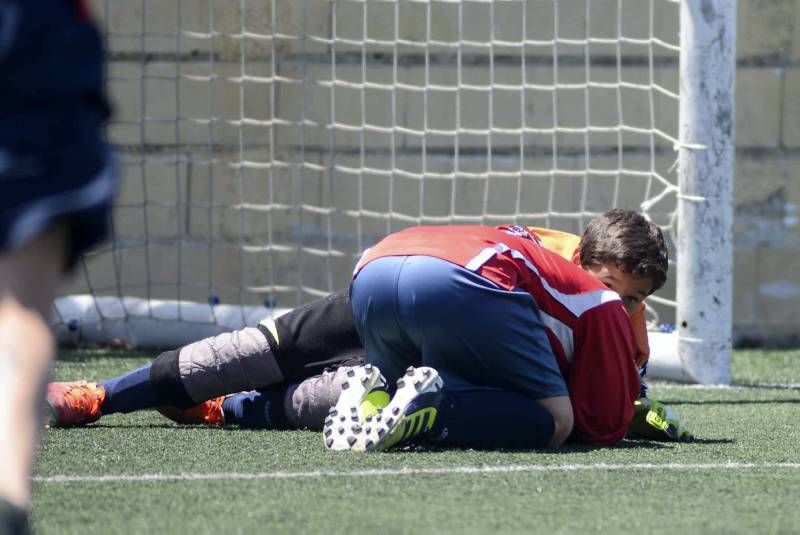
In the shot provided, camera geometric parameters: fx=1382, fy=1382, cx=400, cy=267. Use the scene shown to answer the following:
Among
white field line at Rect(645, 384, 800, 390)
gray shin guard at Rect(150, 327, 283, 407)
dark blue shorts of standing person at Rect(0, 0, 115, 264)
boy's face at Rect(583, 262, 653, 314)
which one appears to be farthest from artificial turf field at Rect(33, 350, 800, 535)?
white field line at Rect(645, 384, 800, 390)

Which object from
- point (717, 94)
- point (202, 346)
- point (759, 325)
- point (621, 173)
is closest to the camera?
point (202, 346)

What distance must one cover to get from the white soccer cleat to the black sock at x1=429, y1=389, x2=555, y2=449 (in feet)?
0.62

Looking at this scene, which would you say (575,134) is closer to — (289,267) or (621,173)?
(621,173)

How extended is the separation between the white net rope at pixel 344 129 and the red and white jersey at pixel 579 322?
3.03m

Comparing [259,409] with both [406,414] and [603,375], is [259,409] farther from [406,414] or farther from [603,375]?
[603,375]

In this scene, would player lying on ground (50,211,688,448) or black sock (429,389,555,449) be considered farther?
player lying on ground (50,211,688,448)

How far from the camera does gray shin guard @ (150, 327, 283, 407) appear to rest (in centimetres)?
371

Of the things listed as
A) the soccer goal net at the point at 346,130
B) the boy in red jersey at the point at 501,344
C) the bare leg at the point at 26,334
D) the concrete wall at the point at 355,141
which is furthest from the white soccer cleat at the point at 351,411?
the concrete wall at the point at 355,141

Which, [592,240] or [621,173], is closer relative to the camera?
[592,240]

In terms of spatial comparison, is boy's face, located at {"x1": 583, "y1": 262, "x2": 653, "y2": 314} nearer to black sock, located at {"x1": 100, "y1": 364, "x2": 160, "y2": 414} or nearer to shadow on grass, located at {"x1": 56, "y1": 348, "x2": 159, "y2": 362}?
black sock, located at {"x1": 100, "y1": 364, "x2": 160, "y2": 414}

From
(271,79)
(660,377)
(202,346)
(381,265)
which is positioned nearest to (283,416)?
(202,346)

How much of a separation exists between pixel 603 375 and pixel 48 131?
203cm

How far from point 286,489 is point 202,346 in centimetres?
105

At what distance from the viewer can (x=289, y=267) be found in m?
6.80
